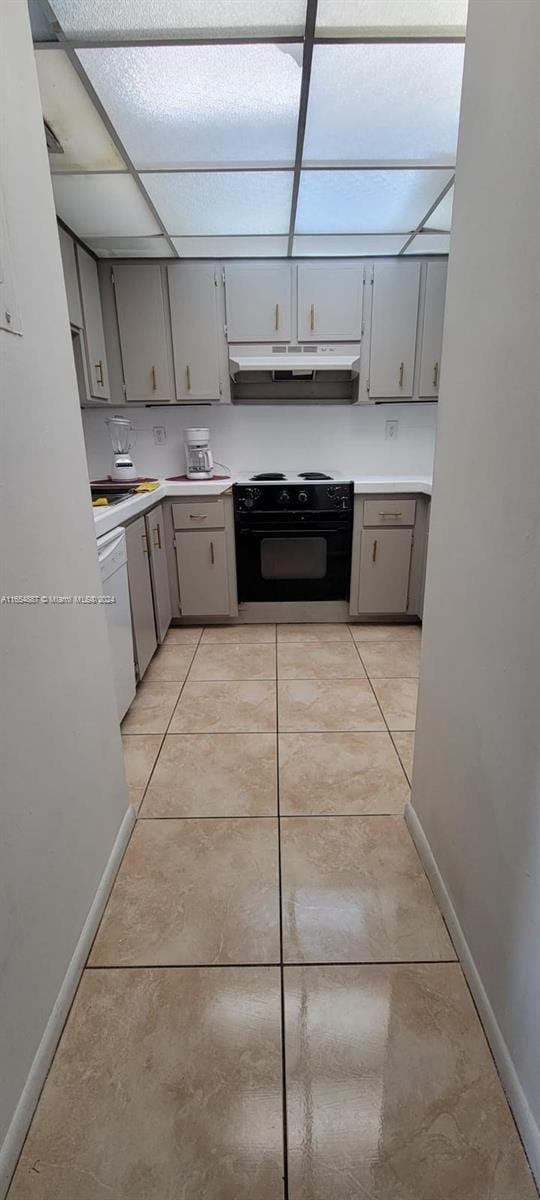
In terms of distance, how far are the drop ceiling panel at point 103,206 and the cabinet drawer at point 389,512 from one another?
6.01 ft

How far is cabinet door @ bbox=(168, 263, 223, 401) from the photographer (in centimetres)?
296

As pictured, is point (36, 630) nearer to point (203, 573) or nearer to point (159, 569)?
point (159, 569)

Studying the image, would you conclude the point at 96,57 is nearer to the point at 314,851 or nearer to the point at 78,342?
the point at 78,342

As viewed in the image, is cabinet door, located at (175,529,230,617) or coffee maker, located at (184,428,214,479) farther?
coffee maker, located at (184,428,214,479)

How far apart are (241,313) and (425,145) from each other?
1337 mm

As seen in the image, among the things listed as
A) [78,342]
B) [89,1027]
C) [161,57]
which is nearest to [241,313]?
[78,342]

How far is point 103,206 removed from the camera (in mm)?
2332

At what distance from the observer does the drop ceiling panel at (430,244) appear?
8.96 ft

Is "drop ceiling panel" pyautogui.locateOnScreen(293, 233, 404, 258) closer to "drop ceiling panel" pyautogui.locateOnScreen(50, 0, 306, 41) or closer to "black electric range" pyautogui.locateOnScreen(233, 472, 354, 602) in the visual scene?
"black electric range" pyautogui.locateOnScreen(233, 472, 354, 602)

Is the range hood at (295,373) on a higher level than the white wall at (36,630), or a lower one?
higher

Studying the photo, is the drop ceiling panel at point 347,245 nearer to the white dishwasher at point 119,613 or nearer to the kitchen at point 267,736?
the kitchen at point 267,736

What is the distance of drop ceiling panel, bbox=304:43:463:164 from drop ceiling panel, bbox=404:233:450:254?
2.52ft

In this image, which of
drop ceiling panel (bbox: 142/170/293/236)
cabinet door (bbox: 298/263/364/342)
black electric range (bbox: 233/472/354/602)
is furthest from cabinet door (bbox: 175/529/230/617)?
drop ceiling panel (bbox: 142/170/293/236)

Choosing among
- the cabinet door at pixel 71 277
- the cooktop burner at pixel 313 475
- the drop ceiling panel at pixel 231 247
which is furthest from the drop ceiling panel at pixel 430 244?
the cabinet door at pixel 71 277
